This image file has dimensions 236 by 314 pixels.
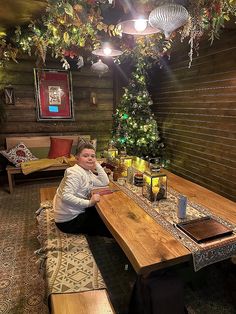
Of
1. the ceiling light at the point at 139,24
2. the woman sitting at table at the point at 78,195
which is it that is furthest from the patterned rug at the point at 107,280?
the ceiling light at the point at 139,24

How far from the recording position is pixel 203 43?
3752 millimetres

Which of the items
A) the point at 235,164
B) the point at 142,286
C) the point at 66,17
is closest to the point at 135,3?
the point at 66,17

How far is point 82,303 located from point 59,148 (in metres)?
3.95

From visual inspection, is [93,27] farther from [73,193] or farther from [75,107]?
[75,107]

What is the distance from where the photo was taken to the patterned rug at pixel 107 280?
1.80m

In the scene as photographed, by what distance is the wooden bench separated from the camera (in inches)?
49.4

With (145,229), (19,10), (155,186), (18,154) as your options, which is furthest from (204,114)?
(18,154)

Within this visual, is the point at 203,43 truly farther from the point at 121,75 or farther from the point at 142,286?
the point at 142,286

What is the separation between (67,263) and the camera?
1661 mm

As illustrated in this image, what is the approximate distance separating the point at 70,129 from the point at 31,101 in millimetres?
1033

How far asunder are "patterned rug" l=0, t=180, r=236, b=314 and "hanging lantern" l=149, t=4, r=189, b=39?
1884mm

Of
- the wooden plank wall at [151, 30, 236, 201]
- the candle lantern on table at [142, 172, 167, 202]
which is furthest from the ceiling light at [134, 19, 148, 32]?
the wooden plank wall at [151, 30, 236, 201]

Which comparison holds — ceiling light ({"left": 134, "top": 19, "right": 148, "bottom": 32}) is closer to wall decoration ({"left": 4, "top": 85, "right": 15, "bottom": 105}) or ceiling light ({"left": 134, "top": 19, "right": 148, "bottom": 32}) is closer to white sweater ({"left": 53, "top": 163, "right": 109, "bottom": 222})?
white sweater ({"left": 53, "top": 163, "right": 109, "bottom": 222})

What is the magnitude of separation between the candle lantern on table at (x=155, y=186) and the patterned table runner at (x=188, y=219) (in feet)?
0.14
